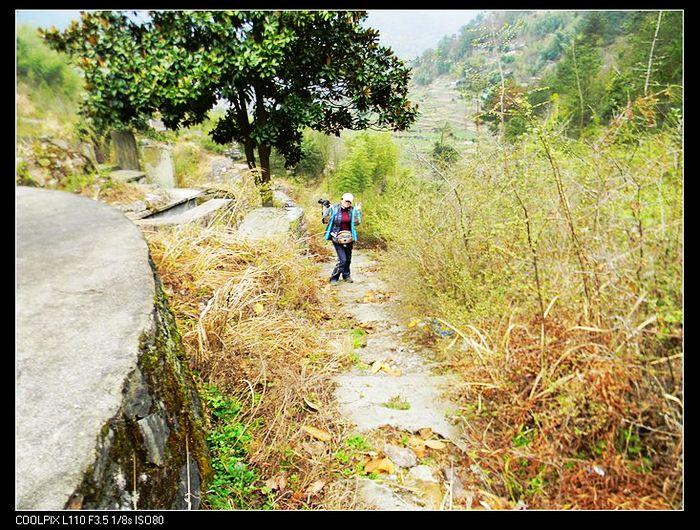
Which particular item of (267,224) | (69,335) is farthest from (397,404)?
(267,224)

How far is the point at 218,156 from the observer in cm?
1266

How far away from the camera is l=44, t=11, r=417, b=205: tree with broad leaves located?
5.34m

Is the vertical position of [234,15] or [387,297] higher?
[234,15]

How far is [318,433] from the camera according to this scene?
2.58 m

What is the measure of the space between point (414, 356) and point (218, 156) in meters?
11.1

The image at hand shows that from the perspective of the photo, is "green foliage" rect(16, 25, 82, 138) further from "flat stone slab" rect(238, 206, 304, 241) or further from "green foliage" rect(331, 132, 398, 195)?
"green foliage" rect(331, 132, 398, 195)

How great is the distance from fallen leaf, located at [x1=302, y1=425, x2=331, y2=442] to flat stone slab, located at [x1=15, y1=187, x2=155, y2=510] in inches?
52.2

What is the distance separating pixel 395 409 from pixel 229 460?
1190 millimetres

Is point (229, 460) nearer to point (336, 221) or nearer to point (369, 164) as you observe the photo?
point (336, 221)

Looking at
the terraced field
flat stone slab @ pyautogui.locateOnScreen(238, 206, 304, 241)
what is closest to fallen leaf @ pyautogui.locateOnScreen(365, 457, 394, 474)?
flat stone slab @ pyautogui.locateOnScreen(238, 206, 304, 241)

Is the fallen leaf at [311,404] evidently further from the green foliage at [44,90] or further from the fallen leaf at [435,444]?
the green foliage at [44,90]

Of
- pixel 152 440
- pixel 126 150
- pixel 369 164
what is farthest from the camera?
pixel 369 164

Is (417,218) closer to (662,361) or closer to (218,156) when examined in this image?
(662,361)
